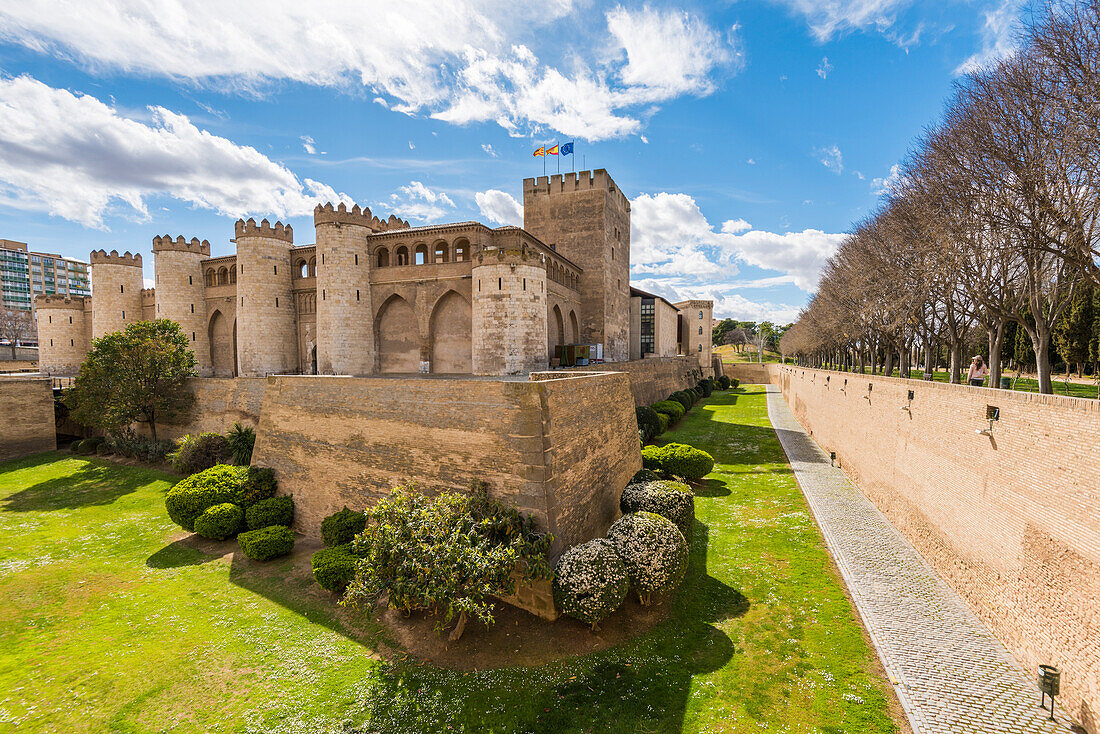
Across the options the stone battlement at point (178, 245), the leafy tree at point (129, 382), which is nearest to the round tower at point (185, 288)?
the stone battlement at point (178, 245)

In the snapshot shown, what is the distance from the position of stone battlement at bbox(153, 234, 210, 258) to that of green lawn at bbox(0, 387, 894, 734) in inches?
838

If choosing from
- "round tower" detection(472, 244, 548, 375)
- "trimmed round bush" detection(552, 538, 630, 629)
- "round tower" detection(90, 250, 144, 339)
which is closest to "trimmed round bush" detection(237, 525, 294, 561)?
"trimmed round bush" detection(552, 538, 630, 629)

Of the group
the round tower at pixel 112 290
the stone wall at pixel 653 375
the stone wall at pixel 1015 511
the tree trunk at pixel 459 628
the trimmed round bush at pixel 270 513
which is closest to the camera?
the stone wall at pixel 1015 511

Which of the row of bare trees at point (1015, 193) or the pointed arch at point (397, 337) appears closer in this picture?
the row of bare trees at point (1015, 193)

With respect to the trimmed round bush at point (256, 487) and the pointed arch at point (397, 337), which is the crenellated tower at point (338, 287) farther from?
the trimmed round bush at point (256, 487)

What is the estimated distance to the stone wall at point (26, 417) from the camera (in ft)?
77.2

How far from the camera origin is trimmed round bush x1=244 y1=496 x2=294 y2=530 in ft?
45.9

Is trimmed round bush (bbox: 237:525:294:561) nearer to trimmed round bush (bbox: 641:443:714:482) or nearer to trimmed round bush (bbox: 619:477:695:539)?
trimmed round bush (bbox: 619:477:695:539)

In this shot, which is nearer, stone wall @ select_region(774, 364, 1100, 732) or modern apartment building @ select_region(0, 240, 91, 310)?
stone wall @ select_region(774, 364, 1100, 732)

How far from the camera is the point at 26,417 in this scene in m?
24.3

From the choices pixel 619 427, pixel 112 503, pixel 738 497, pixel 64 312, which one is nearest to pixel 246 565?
pixel 112 503

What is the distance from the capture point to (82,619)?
1034cm

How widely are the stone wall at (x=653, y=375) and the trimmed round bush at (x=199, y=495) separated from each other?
1187cm

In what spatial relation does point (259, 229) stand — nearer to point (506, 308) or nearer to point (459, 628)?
point (506, 308)
